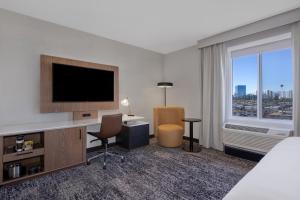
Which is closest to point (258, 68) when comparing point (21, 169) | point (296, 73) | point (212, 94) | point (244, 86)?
point (244, 86)

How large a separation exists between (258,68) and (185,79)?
5.20 ft

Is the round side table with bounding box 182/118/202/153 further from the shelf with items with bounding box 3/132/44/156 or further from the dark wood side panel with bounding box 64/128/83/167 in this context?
the shelf with items with bounding box 3/132/44/156

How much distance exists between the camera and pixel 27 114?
8.50 feet

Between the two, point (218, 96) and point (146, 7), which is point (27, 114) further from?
point (218, 96)

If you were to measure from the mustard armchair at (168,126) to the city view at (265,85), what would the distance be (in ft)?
4.05

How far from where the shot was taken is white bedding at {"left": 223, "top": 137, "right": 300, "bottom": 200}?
0.79m

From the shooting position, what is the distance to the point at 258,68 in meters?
3.28

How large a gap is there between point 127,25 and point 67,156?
7.92 feet

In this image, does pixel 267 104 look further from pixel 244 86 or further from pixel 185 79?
pixel 185 79

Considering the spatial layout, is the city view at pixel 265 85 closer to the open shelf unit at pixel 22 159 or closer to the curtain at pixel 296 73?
the curtain at pixel 296 73

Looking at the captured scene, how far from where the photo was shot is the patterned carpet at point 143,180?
1903mm

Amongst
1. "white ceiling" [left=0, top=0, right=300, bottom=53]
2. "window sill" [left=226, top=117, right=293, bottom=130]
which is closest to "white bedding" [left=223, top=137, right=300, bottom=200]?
"window sill" [left=226, top=117, right=293, bottom=130]

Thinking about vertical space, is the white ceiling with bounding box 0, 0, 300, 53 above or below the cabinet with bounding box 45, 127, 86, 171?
above

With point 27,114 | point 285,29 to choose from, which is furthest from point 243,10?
point 27,114
